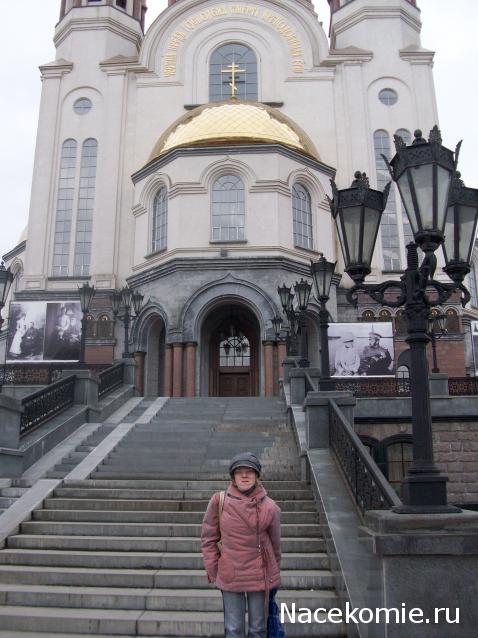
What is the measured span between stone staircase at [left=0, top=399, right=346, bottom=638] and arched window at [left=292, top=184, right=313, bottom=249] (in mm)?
13171

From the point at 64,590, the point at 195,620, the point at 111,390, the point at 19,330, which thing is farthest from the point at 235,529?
the point at 19,330

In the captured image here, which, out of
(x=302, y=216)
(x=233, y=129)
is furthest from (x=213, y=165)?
(x=302, y=216)

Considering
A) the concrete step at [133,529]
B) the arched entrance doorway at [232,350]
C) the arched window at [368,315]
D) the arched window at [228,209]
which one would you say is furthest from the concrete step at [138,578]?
the arched window at [368,315]

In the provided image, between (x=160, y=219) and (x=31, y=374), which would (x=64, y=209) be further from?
(x=31, y=374)

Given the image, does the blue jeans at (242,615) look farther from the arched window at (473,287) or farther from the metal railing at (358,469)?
the arched window at (473,287)

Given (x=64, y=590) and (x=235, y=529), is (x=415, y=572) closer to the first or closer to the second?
(x=235, y=529)

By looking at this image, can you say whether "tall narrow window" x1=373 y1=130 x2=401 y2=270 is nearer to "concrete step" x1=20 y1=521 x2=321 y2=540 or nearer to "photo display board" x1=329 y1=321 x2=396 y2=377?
"photo display board" x1=329 y1=321 x2=396 y2=377

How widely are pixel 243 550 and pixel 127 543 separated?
3605 mm

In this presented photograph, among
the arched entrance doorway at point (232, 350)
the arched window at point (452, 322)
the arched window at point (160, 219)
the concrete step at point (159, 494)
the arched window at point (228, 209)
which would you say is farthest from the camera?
the arched window at point (452, 322)

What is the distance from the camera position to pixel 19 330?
22.8 metres

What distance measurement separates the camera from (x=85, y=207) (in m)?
26.7

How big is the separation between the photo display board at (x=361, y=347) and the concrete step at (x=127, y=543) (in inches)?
549

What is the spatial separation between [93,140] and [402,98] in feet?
48.0

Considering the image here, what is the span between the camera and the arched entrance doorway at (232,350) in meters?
22.6
